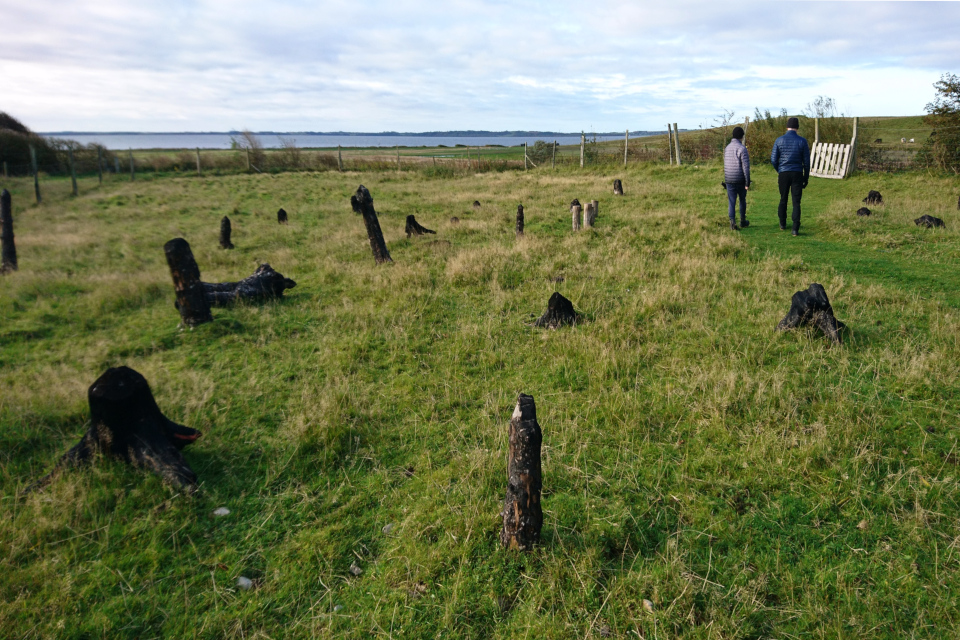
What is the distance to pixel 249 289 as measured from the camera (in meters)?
9.64

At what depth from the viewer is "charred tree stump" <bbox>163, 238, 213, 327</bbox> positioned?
8.01 m

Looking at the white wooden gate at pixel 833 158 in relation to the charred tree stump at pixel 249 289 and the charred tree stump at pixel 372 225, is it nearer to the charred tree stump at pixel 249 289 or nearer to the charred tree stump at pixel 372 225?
the charred tree stump at pixel 372 225

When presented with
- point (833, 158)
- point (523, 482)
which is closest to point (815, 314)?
point (523, 482)

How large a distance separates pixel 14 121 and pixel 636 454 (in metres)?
47.7

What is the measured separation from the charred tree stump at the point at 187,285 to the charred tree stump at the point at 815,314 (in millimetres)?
8751

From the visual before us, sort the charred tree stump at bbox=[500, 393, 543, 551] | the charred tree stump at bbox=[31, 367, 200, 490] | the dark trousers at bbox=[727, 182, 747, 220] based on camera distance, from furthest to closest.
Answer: the dark trousers at bbox=[727, 182, 747, 220]
the charred tree stump at bbox=[31, 367, 200, 490]
the charred tree stump at bbox=[500, 393, 543, 551]

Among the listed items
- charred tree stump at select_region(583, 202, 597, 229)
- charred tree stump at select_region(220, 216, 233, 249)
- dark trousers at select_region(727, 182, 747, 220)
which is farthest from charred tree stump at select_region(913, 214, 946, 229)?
charred tree stump at select_region(220, 216, 233, 249)

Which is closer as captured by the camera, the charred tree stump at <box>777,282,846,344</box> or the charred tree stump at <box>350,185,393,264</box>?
the charred tree stump at <box>777,282,846,344</box>

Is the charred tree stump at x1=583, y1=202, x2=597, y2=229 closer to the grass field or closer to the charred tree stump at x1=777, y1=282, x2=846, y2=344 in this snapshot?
the grass field

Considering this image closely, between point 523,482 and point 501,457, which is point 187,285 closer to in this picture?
point 501,457

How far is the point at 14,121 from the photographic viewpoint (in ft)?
115

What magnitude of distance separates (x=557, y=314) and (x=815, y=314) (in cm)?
340

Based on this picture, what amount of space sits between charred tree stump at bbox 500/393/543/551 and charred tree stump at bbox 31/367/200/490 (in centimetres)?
287

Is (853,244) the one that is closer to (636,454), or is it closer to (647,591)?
(636,454)
